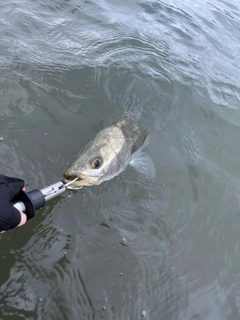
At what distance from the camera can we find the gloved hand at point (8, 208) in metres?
2.38

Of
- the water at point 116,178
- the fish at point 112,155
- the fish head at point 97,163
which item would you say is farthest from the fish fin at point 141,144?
the fish head at point 97,163

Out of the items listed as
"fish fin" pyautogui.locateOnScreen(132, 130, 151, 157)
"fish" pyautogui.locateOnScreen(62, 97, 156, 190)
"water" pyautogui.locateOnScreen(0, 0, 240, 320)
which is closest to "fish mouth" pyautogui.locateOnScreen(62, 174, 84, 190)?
"fish" pyautogui.locateOnScreen(62, 97, 156, 190)

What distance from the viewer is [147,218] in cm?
415

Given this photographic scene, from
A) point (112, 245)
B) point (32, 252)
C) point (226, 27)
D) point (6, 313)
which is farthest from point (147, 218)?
point (226, 27)

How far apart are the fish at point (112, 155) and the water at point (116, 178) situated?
0.21 m

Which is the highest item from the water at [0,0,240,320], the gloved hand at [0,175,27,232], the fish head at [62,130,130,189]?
the gloved hand at [0,175,27,232]

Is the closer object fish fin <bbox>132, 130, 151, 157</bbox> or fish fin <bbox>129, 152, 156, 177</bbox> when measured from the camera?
fish fin <bbox>129, 152, 156, 177</bbox>

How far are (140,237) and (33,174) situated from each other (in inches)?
59.4

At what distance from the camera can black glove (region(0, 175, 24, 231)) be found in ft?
7.82

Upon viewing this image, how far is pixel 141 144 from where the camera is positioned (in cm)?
498

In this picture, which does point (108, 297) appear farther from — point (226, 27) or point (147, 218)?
point (226, 27)

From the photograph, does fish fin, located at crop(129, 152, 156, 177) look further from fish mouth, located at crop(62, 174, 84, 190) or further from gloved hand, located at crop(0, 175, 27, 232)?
gloved hand, located at crop(0, 175, 27, 232)

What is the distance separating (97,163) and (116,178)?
0.70 metres

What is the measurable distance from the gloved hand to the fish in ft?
2.08
